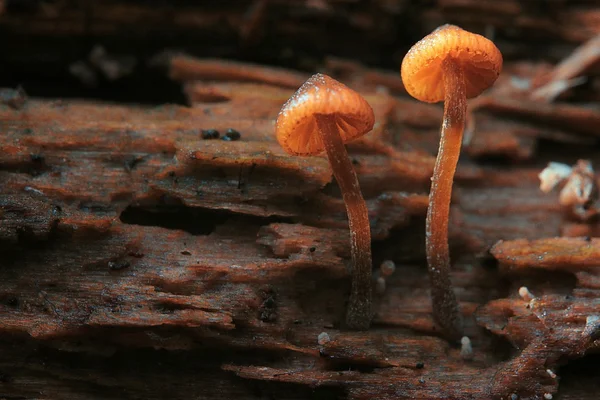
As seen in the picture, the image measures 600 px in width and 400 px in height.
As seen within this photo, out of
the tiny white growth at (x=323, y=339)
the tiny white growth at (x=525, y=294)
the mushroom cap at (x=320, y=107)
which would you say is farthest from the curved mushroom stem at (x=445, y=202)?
the tiny white growth at (x=323, y=339)

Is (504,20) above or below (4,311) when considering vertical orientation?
above

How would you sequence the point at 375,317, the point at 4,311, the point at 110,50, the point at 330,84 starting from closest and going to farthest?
the point at 330,84 → the point at 4,311 → the point at 375,317 → the point at 110,50

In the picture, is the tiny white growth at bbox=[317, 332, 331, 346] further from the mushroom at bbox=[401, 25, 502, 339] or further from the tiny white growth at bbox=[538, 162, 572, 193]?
the tiny white growth at bbox=[538, 162, 572, 193]

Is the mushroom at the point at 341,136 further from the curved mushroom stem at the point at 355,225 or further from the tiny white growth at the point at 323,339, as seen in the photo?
Answer: the tiny white growth at the point at 323,339

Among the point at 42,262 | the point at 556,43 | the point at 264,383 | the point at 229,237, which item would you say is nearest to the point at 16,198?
the point at 42,262

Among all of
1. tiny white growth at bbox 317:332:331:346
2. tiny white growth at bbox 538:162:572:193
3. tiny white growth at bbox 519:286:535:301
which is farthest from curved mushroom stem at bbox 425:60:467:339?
tiny white growth at bbox 538:162:572:193

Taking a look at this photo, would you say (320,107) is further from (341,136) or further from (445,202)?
(445,202)

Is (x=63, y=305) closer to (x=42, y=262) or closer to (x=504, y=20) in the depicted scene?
(x=42, y=262)
